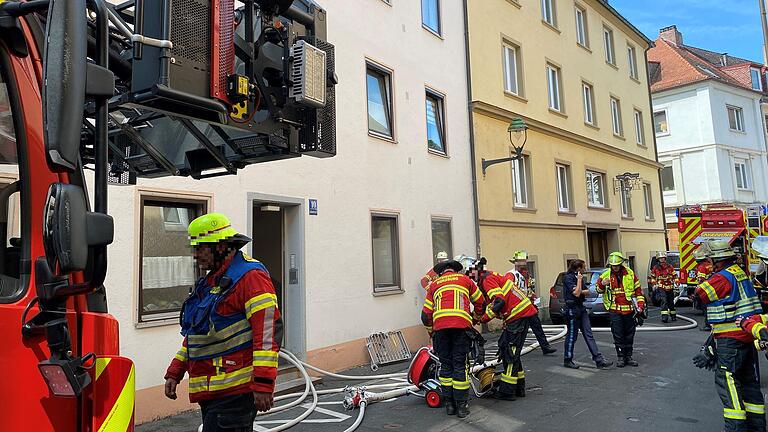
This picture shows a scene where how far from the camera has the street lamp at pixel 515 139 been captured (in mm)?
12625

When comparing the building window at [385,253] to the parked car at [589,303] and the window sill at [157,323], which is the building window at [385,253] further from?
the parked car at [589,303]

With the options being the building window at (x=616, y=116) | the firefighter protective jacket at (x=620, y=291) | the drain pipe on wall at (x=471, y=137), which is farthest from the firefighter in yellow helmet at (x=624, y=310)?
the building window at (x=616, y=116)

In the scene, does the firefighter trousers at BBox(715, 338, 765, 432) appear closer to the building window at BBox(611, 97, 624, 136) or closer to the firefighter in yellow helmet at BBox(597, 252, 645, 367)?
the firefighter in yellow helmet at BBox(597, 252, 645, 367)

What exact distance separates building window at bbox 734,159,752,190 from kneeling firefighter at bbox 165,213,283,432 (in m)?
36.3

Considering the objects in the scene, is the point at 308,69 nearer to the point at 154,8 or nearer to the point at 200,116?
the point at 200,116

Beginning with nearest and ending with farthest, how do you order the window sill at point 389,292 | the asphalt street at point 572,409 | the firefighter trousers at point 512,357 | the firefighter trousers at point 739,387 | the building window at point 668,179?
the firefighter trousers at point 739,387
the asphalt street at point 572,409
the firefighter trousers at point 512,357
the window sill at point 389,292
the building window at point 668,179

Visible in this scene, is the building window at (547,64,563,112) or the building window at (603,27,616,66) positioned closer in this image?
the building window at (547,64,563,112)

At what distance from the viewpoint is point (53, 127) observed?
1.64 m

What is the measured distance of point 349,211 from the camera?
9836 millimetres

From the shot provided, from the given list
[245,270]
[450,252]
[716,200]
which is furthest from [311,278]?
[716,200]

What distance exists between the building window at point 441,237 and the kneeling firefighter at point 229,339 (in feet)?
28.6

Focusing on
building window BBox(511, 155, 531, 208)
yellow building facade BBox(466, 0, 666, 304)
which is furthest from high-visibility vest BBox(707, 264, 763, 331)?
building window BBox(511, 155, 531, 208)

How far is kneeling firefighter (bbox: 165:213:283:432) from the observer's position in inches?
135

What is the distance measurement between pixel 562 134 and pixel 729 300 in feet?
42.5
